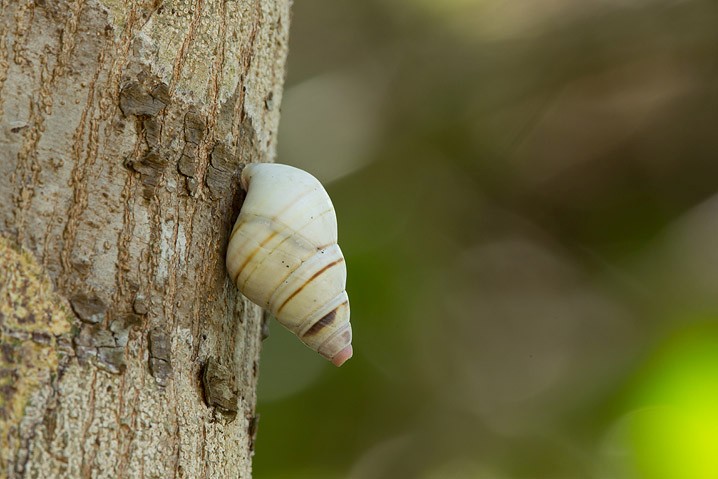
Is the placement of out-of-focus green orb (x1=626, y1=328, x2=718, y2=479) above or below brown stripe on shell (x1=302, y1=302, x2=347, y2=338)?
above

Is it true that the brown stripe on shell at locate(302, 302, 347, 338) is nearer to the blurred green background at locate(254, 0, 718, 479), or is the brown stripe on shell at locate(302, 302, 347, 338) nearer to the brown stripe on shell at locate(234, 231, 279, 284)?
the brown stripe on shell at locate(234, 231, 279, 284)

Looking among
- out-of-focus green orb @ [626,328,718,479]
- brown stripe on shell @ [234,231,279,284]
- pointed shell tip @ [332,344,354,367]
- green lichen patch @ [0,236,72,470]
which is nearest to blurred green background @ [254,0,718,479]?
out-of-focus green orb @ [626,328,718,479]

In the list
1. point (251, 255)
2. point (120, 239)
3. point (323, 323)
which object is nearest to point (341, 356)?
point (323, 323)

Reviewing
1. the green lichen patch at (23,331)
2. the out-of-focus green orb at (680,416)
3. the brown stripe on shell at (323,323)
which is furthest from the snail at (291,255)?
the out-of-focus green orb at (680,416)

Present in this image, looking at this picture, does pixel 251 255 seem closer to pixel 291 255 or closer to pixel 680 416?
pixel 291 255

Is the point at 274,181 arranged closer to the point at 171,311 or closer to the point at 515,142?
the point at 171,311

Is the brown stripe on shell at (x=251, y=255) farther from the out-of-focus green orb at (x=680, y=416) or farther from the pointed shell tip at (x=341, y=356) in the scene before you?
the out-of-focus green orb at (x=680, y=416)

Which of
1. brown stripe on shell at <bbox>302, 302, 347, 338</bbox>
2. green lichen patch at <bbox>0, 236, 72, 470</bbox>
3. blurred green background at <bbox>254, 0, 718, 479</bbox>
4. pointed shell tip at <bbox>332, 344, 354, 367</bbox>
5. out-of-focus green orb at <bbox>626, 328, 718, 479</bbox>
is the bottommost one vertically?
green lichen patch at <bbox>0, 236, 72, 470</bbox>
